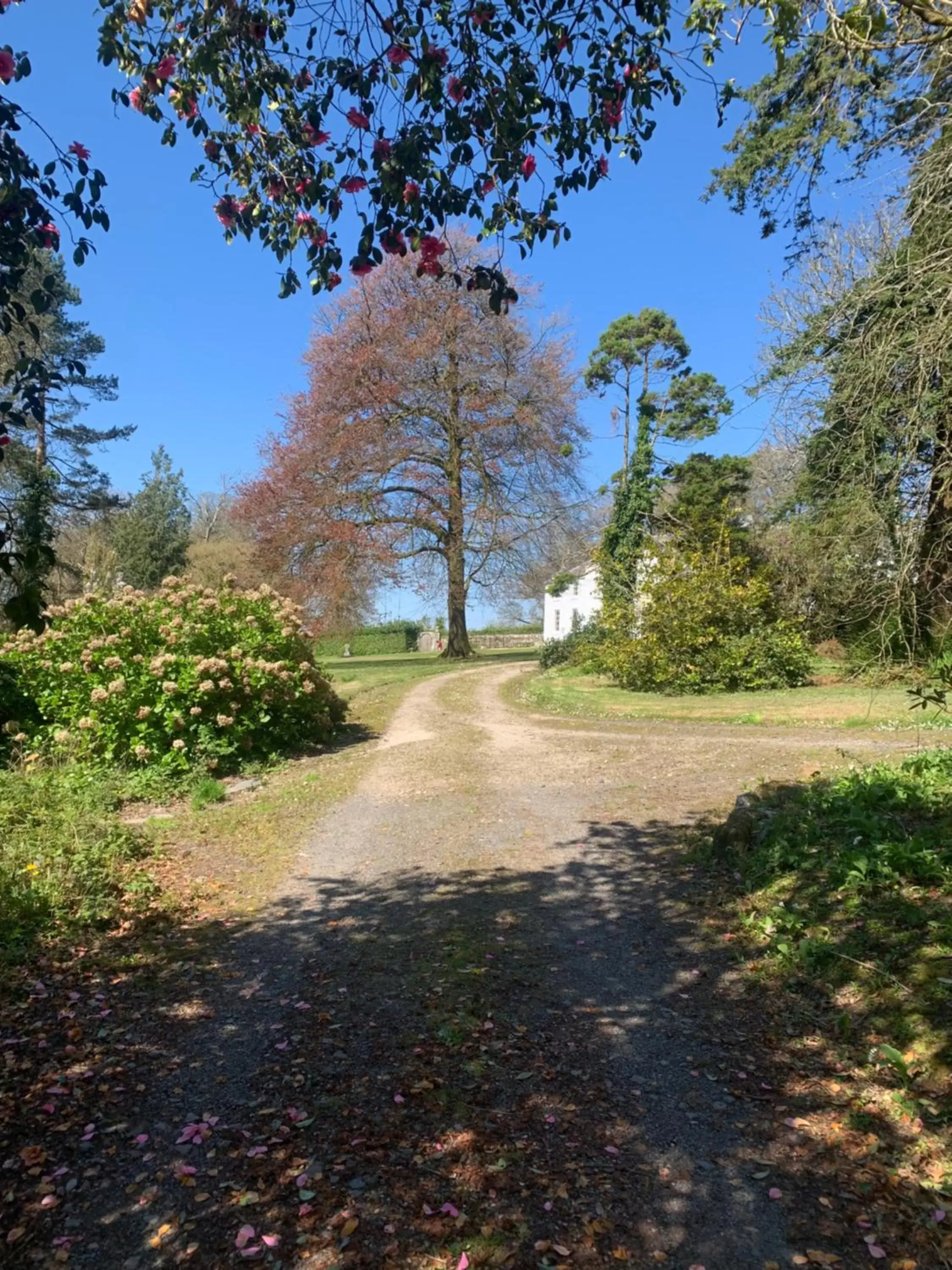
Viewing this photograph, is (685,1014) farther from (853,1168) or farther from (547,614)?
(547,614)

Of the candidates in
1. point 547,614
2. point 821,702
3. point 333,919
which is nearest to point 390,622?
point 547,614

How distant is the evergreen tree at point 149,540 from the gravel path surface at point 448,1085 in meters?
24.9

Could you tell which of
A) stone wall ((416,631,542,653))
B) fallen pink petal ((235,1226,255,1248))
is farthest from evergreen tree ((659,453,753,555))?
stone wall ((416,631,542,653))

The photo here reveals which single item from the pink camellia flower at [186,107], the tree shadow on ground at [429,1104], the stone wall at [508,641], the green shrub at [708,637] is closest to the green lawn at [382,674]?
the green shrub at [708,637]

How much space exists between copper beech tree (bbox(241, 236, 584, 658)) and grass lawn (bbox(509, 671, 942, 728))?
34.1 feet

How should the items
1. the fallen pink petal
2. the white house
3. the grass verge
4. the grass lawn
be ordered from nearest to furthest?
the fallen pink petal, the grass verge, the grass lawn, the white house

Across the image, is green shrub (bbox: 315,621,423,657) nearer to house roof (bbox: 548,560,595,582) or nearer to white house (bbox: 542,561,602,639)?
white house (bbox: 542,561,602,639)

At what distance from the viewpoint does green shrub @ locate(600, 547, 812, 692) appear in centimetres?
1492

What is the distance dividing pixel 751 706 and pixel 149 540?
2610cm

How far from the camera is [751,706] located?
12.7m

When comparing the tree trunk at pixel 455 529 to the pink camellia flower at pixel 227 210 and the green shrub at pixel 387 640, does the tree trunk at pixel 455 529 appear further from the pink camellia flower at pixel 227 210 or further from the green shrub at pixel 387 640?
the pink camellia flower at pixel 227 210

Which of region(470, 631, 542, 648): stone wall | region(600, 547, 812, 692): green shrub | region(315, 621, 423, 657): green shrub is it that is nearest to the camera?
region(600, 547, 812, 692): green shrub

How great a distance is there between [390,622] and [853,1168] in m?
45.0

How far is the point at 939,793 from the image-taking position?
5066 mm
